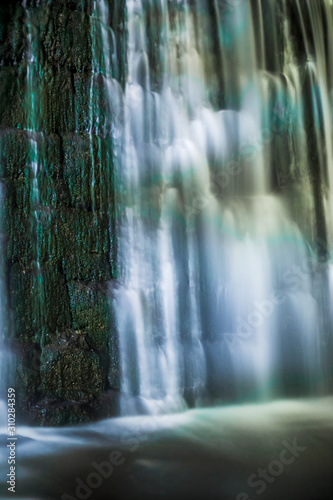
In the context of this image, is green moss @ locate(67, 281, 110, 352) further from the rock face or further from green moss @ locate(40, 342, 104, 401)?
green moss @ locate(40, 342, 104, 401)

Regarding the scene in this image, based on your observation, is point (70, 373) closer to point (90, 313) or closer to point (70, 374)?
point (70, 374)

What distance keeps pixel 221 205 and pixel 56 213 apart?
1815mm

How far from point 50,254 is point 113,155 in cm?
121

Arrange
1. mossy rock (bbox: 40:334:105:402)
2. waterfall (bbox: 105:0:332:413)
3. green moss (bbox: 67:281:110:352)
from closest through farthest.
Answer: mossy rock (bbox: 40:334:105:402) → green moss (bbox: 67:281:110:352) → waterfall (bbox: 105:0:332:413)

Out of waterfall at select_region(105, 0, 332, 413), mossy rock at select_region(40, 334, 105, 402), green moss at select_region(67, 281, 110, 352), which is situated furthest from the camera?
waterfall at select_region(105, 0, 332, 413)

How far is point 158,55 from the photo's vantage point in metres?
6.28

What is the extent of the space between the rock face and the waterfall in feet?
0.74

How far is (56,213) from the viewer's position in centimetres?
564

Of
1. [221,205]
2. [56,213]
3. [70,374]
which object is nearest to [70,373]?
[70,374]

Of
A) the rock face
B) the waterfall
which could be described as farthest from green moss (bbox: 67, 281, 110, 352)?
the waterfall

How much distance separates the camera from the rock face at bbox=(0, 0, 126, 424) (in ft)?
17.6

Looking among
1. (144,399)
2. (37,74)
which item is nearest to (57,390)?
(144,399)

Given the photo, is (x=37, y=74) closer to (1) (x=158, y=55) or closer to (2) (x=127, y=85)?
(2) (x=127, y=85)

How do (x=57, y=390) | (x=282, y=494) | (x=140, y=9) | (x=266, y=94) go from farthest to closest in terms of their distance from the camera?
(x=266, y=94) < (x=140, y=9) < (x=57, y=390) < (x=282, y=494)
